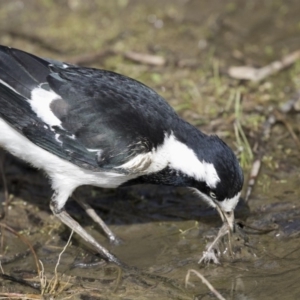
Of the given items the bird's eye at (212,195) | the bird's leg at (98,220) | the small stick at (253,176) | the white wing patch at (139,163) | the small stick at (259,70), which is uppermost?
the small stick at (259,70)

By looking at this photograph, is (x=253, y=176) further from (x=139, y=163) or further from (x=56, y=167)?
(x=56, y=167)

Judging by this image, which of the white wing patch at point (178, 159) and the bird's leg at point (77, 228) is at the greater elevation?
the white wing patch at point (178, 159)

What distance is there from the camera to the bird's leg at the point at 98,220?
6.23m

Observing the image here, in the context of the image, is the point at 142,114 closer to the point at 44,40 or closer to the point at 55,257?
the point at 55,257

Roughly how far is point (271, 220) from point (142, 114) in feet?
4.54

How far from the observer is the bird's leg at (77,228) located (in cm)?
594

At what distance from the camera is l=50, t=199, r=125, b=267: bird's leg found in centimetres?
594

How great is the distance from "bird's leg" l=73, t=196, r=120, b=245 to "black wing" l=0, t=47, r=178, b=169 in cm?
80

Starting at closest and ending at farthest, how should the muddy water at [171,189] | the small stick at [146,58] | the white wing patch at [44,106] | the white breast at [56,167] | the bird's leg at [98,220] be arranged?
the muddy water at [171,189], the white wing patch at [44,106], the white breast at [56,167], the bird's leg at [98,220], the small stick at [146,58]

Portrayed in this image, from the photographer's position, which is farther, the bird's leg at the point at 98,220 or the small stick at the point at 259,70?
the small stick at the point at 259,70

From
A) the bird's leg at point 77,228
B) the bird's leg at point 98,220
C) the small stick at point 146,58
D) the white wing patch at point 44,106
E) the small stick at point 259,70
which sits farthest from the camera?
the small stick at point 146,58

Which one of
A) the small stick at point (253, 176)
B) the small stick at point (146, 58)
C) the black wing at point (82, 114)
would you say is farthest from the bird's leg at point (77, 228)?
the small stick at point (146, 58)

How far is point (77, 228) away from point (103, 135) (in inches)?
37.1

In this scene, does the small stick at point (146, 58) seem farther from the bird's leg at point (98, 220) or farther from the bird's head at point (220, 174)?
the bird's head at point (220, 174)
